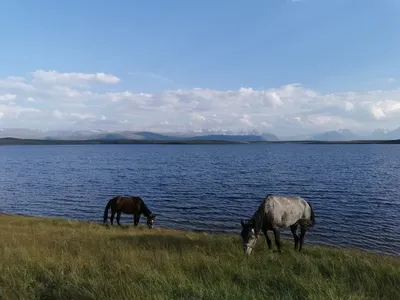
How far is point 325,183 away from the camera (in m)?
47.8

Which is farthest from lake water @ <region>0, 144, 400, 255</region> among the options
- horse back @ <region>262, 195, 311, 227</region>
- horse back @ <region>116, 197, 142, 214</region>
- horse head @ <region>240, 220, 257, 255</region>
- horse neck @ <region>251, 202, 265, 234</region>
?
horse head @ <region>240, 220, 257, 255</region>

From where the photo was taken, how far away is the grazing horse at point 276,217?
36.4 feet

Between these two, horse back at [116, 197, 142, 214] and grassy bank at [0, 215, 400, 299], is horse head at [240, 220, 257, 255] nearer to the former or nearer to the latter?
grassy bank at [0, 215, 400, 299]

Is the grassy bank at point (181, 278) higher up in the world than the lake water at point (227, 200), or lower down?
higher up

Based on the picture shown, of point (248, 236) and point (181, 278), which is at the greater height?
point (181, 278)

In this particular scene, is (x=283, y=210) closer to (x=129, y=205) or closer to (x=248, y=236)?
(x=248, y=236)

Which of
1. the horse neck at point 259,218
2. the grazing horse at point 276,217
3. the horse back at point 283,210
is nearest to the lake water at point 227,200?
the grazing horse at point 276,217

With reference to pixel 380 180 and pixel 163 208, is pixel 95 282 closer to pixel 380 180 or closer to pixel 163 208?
pixel 163 208

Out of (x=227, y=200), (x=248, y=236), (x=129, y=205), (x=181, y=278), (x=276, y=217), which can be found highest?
(x=181, y=278)

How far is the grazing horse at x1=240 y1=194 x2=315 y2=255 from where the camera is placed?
11102 millimetres

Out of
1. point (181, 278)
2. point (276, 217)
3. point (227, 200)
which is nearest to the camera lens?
point (181, 278)

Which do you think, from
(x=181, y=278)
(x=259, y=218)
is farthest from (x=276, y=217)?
(x=181, y=278)

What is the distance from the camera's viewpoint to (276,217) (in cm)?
1261

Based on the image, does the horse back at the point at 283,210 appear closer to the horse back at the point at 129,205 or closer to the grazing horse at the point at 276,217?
the grazing horse at the point at 276,217
